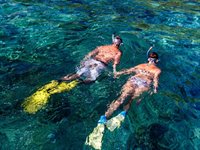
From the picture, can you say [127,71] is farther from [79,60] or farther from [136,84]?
[79,60]

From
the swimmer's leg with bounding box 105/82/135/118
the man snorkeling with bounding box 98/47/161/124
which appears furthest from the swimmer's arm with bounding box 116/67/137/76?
the swimmer's leg with bounding box 105/82/135/118

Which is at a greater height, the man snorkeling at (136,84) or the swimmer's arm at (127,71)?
the man snorkeling at (136,84)

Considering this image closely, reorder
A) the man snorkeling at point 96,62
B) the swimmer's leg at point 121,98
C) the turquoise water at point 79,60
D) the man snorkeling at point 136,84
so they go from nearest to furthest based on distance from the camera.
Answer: the turquoise water at point 79,60
the swimmer's leg at point 121,98
the man snorkeling at point 136,84
the man snorkeling at point 96,62

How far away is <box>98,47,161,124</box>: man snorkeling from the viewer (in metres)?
7.86

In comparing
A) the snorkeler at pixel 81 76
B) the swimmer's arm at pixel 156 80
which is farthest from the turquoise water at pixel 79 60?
the swimmer's arm at pixel 156 80

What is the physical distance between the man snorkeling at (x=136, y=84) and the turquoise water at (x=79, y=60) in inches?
10.2

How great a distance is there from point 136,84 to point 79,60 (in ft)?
8.97

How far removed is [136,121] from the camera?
7.85 m

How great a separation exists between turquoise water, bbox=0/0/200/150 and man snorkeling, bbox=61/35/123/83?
311mm

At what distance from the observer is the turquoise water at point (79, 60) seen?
718 cm

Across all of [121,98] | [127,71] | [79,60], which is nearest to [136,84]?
[121,98]

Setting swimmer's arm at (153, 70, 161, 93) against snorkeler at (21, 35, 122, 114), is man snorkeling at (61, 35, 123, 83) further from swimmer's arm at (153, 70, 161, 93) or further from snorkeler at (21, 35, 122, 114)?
swimmer's arm at (153, 70, 161, 93)

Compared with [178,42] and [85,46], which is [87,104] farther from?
[178,42]

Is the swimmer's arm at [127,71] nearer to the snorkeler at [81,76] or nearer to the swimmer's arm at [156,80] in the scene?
the snorkeler at [81,76]
